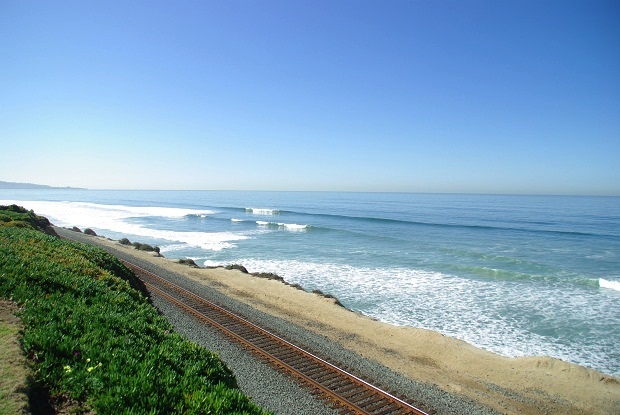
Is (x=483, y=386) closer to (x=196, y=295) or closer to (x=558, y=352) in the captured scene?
(x=558, y=352)

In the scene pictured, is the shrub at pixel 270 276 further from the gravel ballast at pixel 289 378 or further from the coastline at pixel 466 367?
the gravel ballast at pixel 289 378

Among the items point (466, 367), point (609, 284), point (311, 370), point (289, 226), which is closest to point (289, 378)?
point (311, 370)

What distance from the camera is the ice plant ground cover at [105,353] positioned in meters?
5.10

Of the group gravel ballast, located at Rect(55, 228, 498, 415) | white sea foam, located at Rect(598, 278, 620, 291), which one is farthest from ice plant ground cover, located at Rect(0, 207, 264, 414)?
white sea foam, located at Rect(598, 278, 620, 291)

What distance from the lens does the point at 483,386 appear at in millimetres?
11531

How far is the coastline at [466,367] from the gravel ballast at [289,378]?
0.94 meters

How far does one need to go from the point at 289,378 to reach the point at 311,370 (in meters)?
0.86

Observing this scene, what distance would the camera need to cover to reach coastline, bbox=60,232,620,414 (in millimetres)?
10945

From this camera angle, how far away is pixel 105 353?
599 cm

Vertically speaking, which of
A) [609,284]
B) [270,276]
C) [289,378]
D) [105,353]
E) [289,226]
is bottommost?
[609,284]

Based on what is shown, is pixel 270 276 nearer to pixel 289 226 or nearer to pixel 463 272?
pixel 463 272

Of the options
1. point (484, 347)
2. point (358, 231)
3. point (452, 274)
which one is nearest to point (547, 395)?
point (484, 347)

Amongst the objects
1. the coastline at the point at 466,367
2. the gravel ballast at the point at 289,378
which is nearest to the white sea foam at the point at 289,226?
the coastline at the point at 466,367

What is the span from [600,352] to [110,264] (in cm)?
2331
